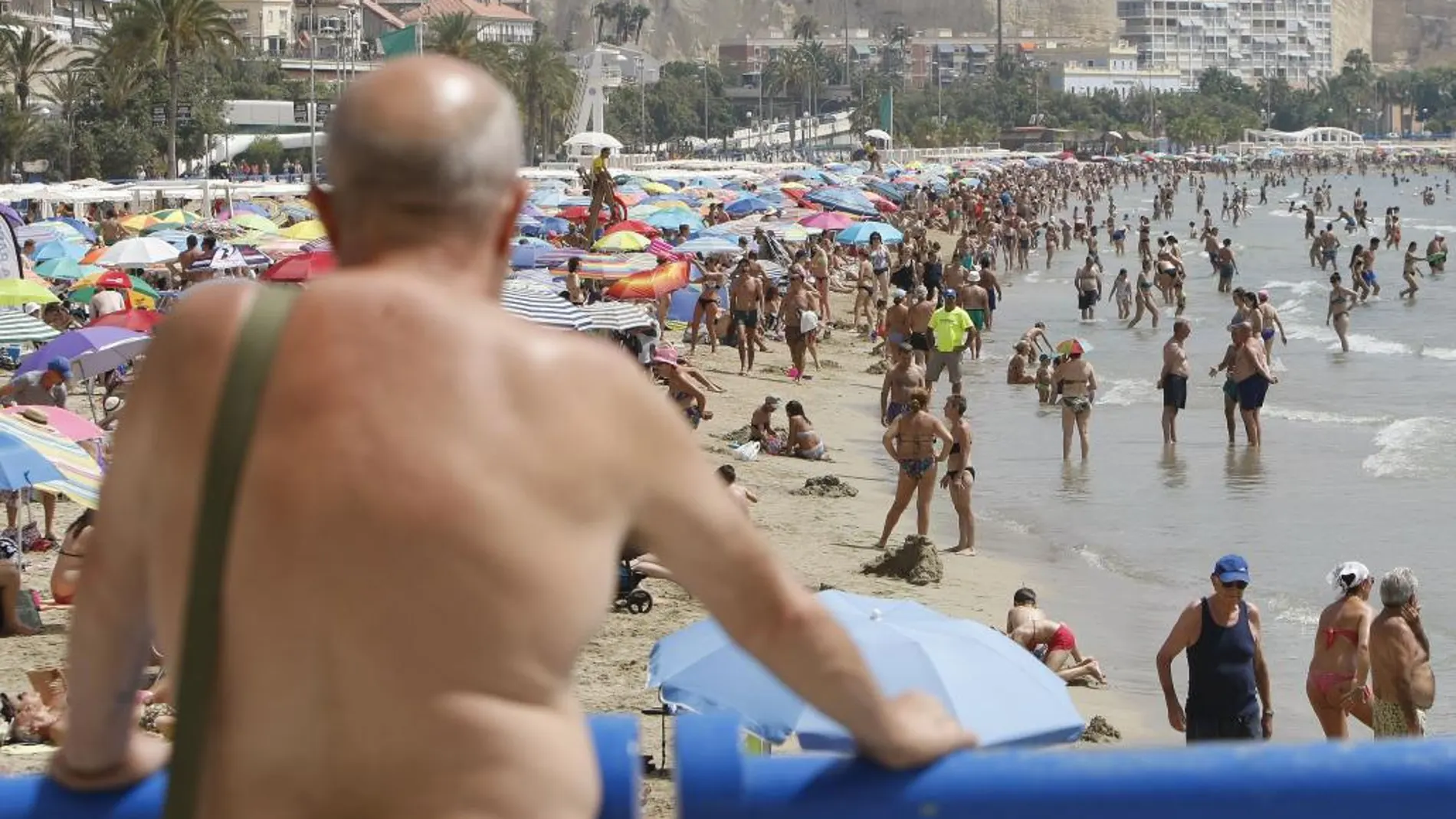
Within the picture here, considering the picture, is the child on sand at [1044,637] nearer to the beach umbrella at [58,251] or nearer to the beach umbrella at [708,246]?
the beach umbrella at [58,251]

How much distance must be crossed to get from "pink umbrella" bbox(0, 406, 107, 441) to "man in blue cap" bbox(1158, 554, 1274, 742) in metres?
5.04

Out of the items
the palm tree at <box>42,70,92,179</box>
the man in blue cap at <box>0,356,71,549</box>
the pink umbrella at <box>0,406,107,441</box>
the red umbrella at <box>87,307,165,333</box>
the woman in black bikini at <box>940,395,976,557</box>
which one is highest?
the palm tree at <box>42,70,92,179</box>

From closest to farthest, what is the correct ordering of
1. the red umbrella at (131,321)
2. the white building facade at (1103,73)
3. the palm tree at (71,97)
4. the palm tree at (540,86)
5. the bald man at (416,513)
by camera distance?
the bald man at (416,513), the red umbrella at (131,321), the palm tree at (71,97), the palm tree at (540,86), the white building facade at (1103,73)

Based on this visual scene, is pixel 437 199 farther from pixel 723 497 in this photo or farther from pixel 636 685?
pixel 636 685

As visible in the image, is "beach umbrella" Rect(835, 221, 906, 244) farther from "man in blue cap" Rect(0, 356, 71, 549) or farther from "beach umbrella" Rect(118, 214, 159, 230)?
"man in blue cap" Rect(0, 356, 71, 549)

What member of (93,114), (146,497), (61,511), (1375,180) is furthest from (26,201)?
(1375,180)

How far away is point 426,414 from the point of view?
4.50 feet

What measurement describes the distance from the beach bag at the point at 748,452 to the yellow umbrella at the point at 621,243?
9.03m

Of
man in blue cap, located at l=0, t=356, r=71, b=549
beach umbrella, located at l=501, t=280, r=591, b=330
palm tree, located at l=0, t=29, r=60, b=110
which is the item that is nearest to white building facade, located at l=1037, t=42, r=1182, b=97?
palm tree, located at l=0, t=29, r=60, b=110

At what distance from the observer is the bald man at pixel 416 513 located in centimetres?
136

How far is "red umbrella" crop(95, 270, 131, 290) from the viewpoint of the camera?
59.1ft

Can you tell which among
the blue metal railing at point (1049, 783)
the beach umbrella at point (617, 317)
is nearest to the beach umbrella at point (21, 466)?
the blue metal railing at point (1049, 783)

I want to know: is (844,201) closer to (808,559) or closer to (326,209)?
(808,559)

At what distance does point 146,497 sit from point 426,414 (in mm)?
246
